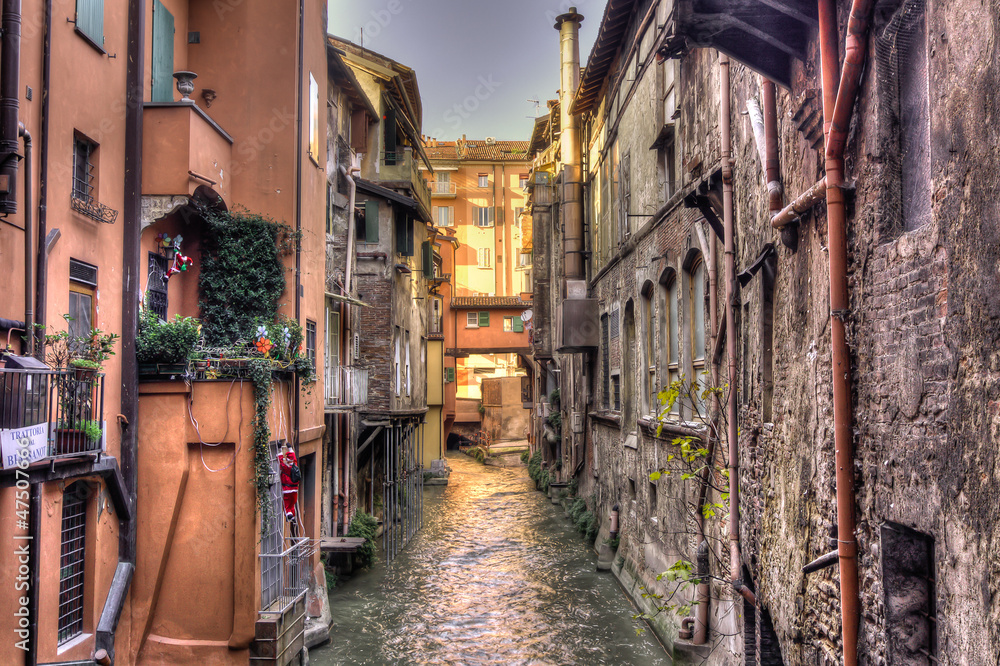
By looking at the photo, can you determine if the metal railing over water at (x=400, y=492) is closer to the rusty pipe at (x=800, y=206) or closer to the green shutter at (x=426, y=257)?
the green shutter at (x=426, y=257)

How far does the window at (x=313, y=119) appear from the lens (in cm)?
1508

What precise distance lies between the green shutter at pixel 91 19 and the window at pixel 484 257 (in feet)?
164

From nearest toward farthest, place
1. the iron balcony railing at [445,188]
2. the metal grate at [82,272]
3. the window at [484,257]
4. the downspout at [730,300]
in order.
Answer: the downspout at [730,300] → the metal grate at [82,272] → the iron balcony railing at [445,188] → the window at [484,257]

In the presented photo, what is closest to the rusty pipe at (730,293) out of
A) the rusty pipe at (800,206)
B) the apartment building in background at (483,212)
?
the rusty pipe at (800,206)

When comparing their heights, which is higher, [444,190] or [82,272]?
[444,190]

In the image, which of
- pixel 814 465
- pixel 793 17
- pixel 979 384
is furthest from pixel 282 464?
pixel 979 384

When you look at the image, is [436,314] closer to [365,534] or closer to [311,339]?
[365,534]

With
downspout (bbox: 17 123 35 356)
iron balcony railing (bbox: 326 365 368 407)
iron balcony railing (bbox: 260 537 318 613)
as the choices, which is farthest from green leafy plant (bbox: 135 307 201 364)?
iron balcony railing (bbox: 326 365 368 407)

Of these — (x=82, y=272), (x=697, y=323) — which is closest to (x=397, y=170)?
(x=697, y=323)

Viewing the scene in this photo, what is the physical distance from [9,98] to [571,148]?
64.7ft

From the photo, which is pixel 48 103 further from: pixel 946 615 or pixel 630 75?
pixel 630 75

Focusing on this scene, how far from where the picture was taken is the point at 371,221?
75.9 ft

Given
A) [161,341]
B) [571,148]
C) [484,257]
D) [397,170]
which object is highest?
[484,257]

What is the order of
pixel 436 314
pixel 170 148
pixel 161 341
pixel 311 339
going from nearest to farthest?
1. pixel 161 341
2. pixel 170 148
3. pixel 311 339
4. pixel 436 314
